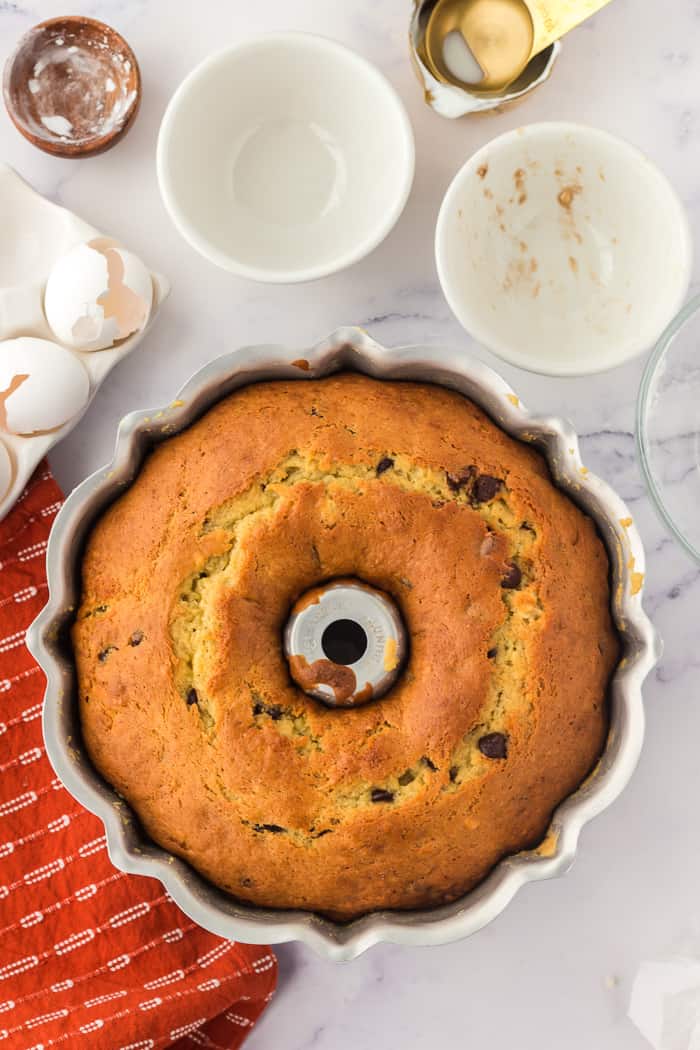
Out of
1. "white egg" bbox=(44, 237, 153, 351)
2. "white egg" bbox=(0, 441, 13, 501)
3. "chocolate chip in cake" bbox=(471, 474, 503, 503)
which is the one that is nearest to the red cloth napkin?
"white egg" bbox=(0, 441, 13, 501)

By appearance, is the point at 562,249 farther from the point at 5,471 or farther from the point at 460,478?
the point at 5,471

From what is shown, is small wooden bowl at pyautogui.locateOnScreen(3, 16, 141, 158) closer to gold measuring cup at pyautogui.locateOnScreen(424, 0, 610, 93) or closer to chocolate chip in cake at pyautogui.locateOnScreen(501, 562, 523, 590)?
gold measuring cup at pyautogui.locateOnScreen(424, 0, 610, 93)

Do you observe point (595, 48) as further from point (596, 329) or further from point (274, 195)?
point (274, 195)

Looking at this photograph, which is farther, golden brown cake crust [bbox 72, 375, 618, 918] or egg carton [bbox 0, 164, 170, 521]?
egg carton [bbox 0, 164, 170, 521]

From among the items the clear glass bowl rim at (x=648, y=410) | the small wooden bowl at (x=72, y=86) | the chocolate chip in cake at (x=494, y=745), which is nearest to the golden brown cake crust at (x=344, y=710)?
the chocolate chip in cake at (x=494, y=745)

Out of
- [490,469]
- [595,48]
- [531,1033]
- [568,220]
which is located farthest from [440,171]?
[531,1033]

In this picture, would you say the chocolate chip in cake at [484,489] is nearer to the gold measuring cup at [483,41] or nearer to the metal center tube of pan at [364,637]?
the metal center tube of pan at [364,637]

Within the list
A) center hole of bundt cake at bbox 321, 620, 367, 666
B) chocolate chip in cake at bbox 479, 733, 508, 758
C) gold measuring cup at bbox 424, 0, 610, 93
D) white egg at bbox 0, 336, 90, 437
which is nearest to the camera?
chocolate chip in cake at bbox 479, 733, 508, 758
